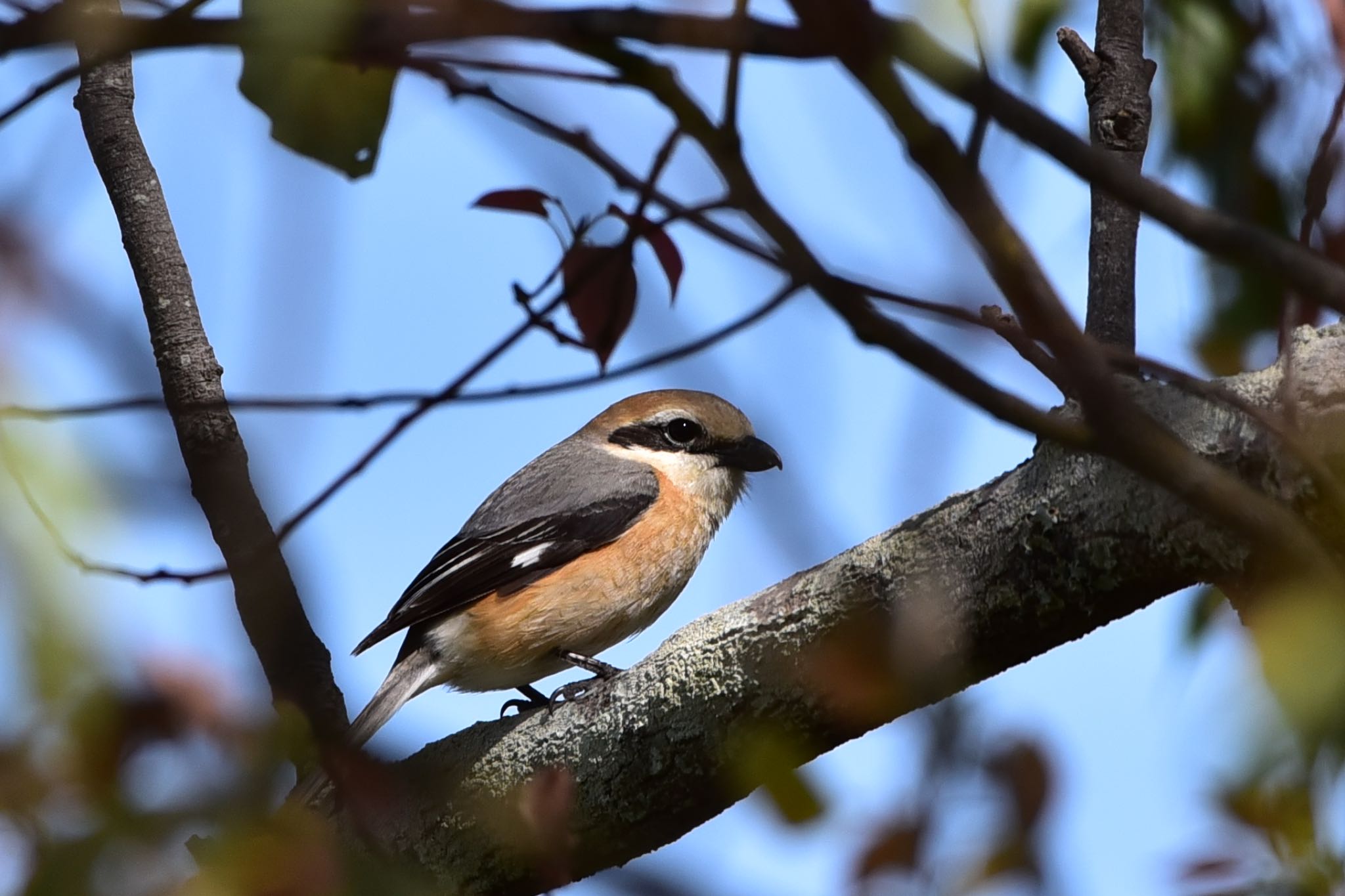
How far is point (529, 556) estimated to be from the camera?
5812 mm

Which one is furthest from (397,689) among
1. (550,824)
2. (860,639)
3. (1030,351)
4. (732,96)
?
(732,96)

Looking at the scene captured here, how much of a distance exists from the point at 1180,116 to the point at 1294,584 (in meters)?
2.95

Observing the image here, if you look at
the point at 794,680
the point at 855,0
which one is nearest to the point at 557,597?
the point at 794,680

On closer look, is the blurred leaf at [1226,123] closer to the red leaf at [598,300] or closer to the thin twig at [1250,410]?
the red leaf at [598,300]

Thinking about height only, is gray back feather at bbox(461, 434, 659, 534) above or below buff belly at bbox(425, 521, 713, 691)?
above

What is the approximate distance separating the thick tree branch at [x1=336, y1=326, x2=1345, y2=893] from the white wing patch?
5.30 ft

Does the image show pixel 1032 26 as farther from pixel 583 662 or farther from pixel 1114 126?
pixel 583 662

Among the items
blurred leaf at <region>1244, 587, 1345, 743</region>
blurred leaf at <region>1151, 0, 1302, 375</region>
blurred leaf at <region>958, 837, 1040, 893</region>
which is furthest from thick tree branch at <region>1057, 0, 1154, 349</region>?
blurred leaf at <region>1244, 587, 1345, 743</region>

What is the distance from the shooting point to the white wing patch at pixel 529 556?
18.9 ft

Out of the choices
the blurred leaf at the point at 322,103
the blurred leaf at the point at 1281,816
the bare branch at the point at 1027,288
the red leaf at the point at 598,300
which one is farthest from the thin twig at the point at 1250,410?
Answer: the blurred leaf at the point at 322,103

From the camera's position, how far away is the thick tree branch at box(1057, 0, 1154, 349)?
152 inches

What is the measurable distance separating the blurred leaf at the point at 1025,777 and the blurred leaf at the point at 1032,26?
2592 millimetres

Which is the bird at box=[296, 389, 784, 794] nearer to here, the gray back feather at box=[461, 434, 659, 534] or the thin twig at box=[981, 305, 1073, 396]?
the gray back feather at box=[461, 434, 659, 534]

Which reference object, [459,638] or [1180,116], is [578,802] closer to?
[459,638]
